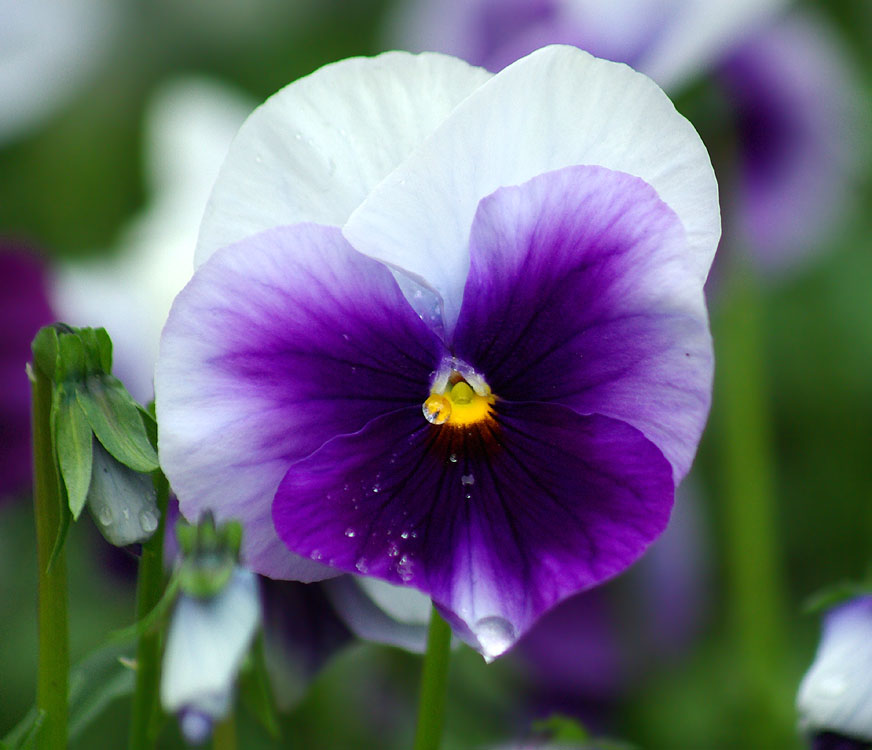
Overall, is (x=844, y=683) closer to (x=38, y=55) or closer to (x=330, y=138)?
(x=330, y=138)

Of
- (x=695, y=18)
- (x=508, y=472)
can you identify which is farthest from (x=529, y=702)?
(x=508, y=472)

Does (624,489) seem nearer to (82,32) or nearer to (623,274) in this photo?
(623,274)

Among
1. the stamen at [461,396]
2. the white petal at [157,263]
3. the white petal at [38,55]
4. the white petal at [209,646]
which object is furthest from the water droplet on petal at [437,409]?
the white petal at [38,55]

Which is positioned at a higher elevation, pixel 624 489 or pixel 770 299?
pixel 624 489

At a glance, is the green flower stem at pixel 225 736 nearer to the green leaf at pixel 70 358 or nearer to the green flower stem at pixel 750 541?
the green leaf at pixel 70 358

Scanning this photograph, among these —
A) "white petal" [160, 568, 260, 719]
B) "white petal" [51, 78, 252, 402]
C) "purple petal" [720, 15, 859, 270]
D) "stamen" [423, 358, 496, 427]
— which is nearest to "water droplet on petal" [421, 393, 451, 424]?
"stamen" [423, 358, 496, 427]

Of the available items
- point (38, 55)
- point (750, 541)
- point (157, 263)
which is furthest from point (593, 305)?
point (38, 55)

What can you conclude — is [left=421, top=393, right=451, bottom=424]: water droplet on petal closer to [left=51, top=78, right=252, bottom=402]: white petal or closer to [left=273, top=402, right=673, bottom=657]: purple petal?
[left=273, top=402, right=673, bottom=657]: purple petal
